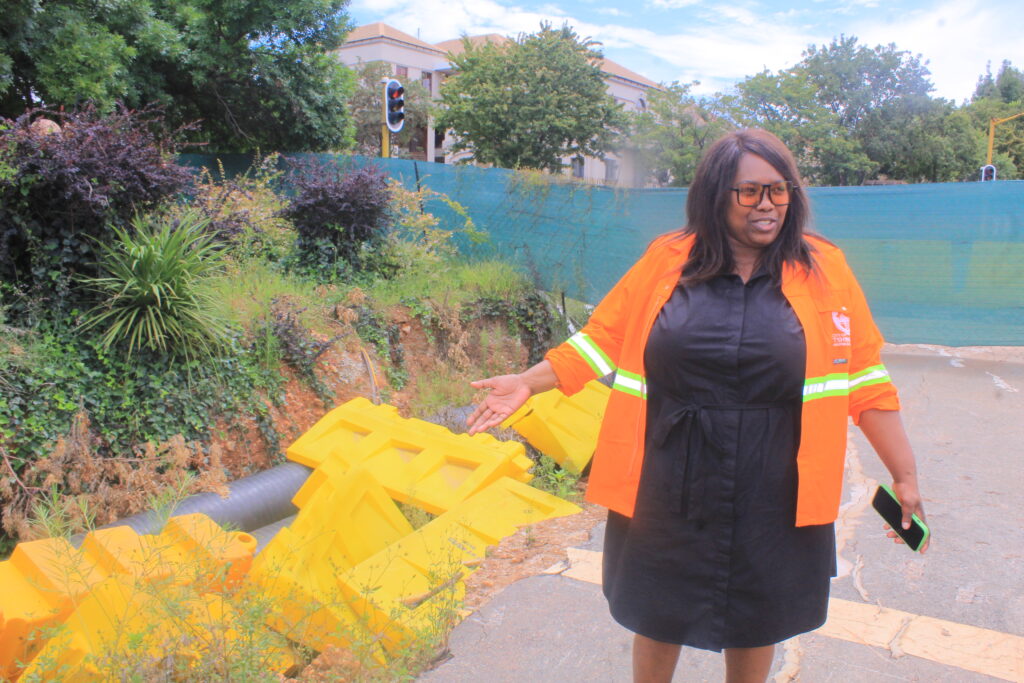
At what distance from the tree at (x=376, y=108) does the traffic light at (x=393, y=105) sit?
79.0 feet

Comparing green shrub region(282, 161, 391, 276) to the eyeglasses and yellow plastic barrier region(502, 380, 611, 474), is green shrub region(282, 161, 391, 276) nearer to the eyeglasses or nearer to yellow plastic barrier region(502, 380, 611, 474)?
yellow plastic barrier region(502, 380, 611, 474)

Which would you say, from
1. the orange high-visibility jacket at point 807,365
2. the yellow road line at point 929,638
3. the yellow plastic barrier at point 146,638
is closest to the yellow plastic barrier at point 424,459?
the yellow plastic barrier at point 146,638

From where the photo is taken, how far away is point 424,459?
14.3 feet

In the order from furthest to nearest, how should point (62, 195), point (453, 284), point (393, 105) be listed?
point (393, 105), point (453, 284), point (62, 195)

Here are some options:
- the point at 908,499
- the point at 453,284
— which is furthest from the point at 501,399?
the point at 453,284

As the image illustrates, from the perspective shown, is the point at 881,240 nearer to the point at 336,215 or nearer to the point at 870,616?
the point at 336,215

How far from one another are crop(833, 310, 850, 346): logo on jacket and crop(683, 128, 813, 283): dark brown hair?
0.15m

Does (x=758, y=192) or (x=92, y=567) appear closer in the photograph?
(x=758, y=192)

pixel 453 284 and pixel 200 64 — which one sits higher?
pixel 200 64

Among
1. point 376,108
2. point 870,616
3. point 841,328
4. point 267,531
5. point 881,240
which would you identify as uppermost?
point 376,108

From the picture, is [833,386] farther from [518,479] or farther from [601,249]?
[601,249]

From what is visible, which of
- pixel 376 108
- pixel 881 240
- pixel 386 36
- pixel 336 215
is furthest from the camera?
pixel 386 36

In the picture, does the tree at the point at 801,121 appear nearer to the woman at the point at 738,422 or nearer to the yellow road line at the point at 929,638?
the yellow road line at the point at 929,638

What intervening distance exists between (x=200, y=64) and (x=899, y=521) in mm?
13435
